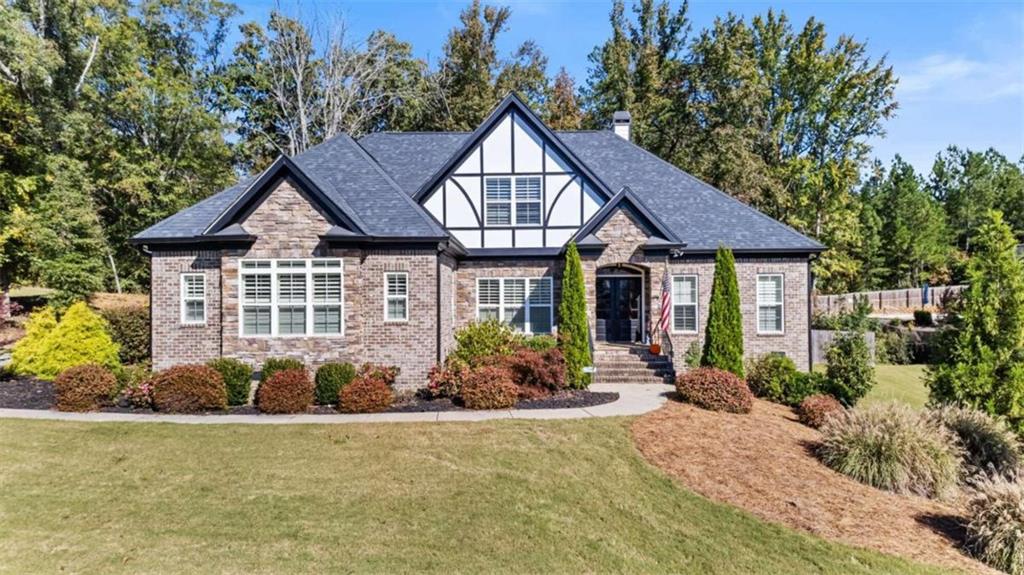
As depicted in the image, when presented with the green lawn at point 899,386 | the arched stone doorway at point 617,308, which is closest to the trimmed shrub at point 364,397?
the arched stone doorway at point 617,308

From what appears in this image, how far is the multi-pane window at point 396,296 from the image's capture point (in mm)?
14055

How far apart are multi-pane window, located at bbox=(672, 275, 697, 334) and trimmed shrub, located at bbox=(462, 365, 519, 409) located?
737cm

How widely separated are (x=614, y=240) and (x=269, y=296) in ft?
33.2

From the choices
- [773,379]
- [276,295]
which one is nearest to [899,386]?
[773,379]

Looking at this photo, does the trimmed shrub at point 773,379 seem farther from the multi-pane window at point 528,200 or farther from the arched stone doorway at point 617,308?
the multi-pane window at point 528,200

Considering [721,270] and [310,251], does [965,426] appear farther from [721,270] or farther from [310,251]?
[310,251]

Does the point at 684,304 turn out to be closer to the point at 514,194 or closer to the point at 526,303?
the point at 526,303

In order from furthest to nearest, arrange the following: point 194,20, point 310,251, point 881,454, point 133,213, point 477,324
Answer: point 194,20
point 133,213
point 477,324
point 310,251
point 881,454

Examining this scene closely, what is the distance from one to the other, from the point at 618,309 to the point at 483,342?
6.61 meters

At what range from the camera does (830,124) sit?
33.6 m

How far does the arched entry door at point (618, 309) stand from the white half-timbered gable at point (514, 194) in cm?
291

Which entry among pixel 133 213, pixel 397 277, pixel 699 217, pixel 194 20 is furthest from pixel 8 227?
pixel 699 217

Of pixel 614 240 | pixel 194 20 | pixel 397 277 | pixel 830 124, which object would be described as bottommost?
pixel 397 277

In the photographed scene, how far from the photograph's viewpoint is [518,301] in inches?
669
